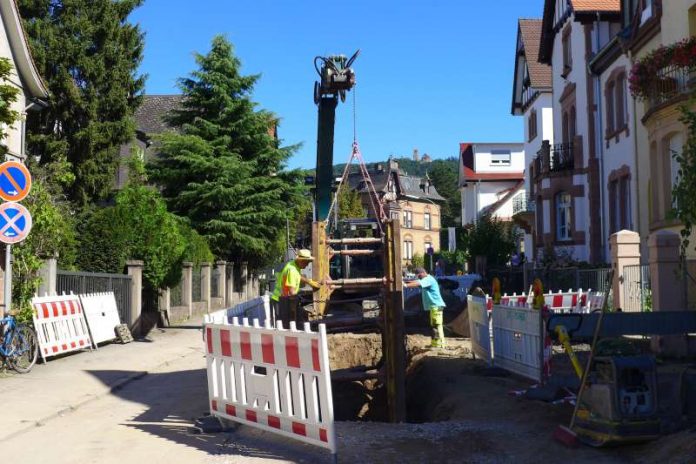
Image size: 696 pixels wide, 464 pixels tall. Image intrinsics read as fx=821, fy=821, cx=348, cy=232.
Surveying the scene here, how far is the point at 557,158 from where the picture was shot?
107 ft

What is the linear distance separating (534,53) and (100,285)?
2979cm

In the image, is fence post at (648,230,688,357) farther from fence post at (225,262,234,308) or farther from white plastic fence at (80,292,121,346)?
fence post at (225,262,234,308)

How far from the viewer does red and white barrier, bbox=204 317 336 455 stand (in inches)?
289

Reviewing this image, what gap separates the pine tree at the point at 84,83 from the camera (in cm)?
3089

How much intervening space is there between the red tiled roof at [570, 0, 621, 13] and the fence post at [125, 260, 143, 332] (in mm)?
17847

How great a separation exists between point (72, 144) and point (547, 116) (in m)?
22.1

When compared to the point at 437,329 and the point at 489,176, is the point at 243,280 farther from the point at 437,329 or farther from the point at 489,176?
the point at 489,176

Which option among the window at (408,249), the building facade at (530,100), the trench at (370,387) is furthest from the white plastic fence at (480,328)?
the window at (408,249)

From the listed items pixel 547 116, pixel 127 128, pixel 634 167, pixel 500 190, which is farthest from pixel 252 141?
pixel 500 190

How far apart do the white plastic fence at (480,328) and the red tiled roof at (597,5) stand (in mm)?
17392

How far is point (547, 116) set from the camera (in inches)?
1575

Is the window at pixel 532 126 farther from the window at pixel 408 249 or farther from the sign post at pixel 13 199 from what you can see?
the window at pixel 408 249

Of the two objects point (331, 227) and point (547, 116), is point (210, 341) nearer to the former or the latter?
point (331, 227)

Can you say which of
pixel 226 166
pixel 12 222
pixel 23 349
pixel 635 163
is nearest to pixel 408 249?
pixel 226 166
